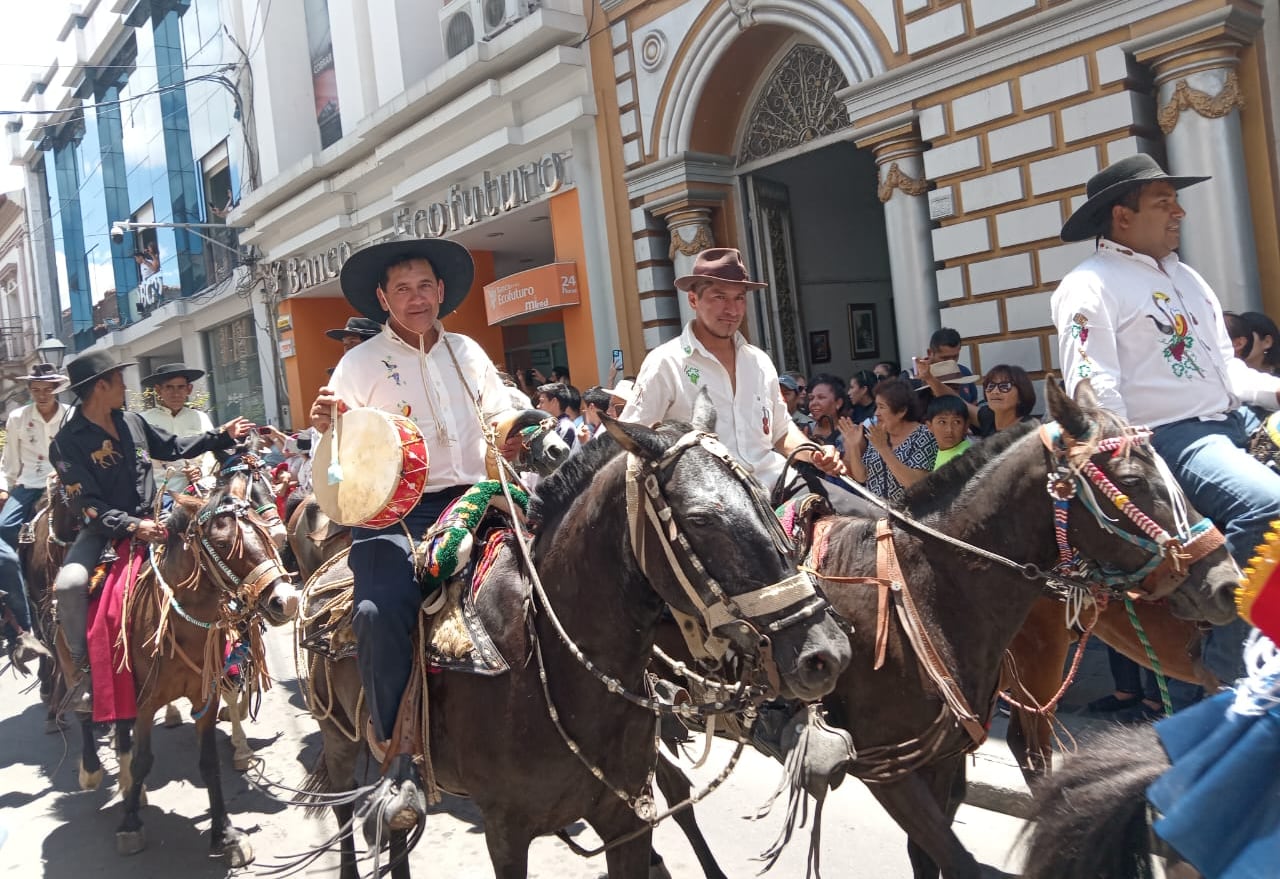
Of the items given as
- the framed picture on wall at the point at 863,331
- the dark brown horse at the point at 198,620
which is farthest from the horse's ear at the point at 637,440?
the framed picture on wall at the point at 863,331

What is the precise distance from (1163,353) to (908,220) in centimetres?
550

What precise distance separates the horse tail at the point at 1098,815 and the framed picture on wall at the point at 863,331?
11260 mm

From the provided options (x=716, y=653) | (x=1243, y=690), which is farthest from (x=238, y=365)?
(x=1243, y=690)

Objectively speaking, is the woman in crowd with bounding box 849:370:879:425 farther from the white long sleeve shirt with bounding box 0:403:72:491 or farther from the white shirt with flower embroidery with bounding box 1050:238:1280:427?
the white long sleeve shirt with bounding box 0:403:72:491

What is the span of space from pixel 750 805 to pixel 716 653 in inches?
103

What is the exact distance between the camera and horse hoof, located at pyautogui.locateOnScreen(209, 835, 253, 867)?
4660mm

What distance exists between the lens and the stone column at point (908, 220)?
869cm

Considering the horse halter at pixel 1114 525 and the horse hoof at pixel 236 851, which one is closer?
the horse halter at pixel 1114 525

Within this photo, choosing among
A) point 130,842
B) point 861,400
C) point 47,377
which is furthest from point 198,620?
point 861,400

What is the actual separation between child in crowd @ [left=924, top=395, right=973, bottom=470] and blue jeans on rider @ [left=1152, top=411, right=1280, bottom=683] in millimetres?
1943

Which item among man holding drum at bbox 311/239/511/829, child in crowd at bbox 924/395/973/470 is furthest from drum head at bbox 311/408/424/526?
child in crowd at bbox 924/395/973/470

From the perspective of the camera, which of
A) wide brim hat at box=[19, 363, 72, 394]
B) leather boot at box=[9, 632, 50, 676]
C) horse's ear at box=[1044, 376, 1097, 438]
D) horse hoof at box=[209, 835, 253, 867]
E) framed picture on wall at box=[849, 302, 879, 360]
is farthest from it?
framed picture on wall at box=[849, 302, 879, 360]

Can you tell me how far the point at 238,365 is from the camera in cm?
2225

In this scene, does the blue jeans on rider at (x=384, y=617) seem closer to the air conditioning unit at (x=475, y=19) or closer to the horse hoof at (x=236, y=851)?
the horse hoof at (x=236, y=851)
